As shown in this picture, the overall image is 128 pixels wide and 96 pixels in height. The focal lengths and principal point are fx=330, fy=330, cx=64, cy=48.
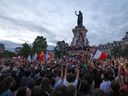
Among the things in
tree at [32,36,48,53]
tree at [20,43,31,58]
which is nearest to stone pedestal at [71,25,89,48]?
tree at [20,43,31,58]

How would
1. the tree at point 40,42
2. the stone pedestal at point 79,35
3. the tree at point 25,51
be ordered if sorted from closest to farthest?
1. the stone pedestal at point 79,35
2. the tree at point 25,51
3. the tree at point 40,42

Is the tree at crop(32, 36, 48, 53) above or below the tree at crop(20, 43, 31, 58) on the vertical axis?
above

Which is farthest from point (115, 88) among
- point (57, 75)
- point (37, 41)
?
point (37, 41)

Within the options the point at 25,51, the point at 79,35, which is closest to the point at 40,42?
the point at 25,51

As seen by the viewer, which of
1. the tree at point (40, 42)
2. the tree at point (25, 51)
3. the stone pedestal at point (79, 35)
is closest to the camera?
the stone pedestal at point (79, 35)

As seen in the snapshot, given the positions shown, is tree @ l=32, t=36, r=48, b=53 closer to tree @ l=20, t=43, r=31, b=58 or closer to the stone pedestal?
tree @ l=20, t=43, r=31, b=58

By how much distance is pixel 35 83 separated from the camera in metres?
9.27

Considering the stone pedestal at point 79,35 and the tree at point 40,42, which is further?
the tree at point 40,42

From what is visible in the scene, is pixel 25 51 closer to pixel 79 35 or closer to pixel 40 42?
pixel 79 35

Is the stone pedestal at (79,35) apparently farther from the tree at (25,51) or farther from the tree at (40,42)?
the tree at (40,42)

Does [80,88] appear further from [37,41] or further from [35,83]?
[37,41]

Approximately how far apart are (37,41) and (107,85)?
12583cm

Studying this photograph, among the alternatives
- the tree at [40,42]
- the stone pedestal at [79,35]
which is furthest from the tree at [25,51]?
the stone pedestal at [79,35]

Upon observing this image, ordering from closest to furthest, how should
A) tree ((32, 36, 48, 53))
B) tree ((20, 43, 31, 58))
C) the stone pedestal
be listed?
the stone pedestal, tree ((20, 43, 31, 58)), tree ((32, 36, 48, 53))
